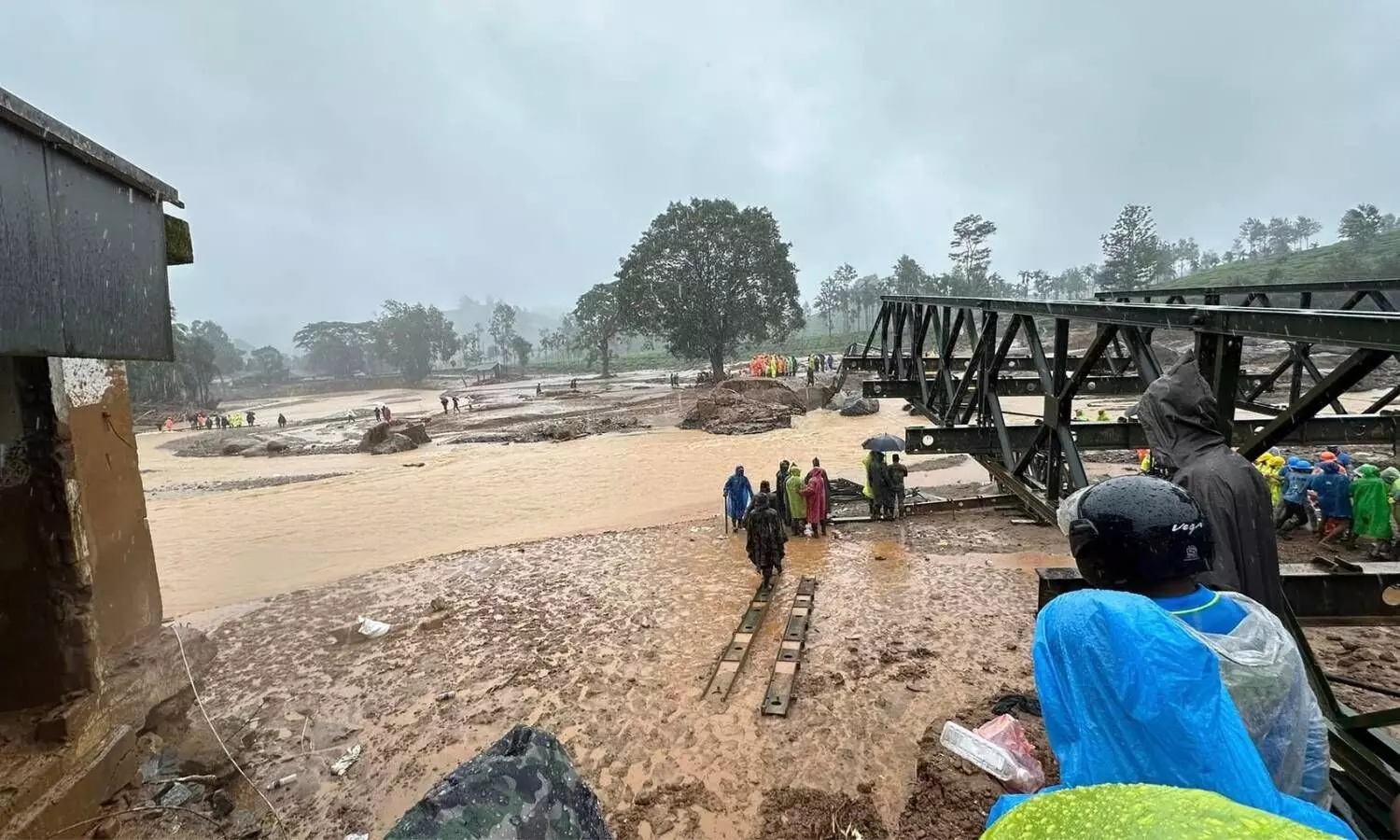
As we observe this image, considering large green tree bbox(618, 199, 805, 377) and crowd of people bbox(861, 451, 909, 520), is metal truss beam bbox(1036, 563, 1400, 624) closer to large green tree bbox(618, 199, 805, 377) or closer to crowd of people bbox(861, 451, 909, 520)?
crowd of people bbox(861, 451, 909, 520)

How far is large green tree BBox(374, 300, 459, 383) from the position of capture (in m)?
81.1

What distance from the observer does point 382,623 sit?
25.2 feet

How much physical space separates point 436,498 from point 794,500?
1099 cm

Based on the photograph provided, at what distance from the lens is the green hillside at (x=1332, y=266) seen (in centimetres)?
4931

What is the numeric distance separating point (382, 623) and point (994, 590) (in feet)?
24.0

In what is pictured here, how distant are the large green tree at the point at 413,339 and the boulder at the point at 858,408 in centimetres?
6854

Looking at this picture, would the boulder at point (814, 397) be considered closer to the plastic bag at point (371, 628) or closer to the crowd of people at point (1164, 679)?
the plastic bag at point (371, 628)

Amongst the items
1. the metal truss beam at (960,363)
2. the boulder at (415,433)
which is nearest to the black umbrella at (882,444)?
the metal truss beam at (960,363)

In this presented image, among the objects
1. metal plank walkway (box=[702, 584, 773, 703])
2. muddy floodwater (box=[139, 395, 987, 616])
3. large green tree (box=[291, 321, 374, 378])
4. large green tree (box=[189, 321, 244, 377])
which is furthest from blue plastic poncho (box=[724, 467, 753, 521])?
large green tree (box=[189, 321, 244, 377])

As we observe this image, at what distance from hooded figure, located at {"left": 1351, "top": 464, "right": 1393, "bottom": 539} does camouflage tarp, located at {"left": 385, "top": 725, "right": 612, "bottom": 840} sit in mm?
10087

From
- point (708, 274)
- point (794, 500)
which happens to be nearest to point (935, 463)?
point (794, 500)

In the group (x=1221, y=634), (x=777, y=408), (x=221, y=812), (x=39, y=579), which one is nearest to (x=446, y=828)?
(x=1221, y=634)

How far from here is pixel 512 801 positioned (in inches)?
67.4

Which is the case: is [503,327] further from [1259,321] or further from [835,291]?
[1259,321]
